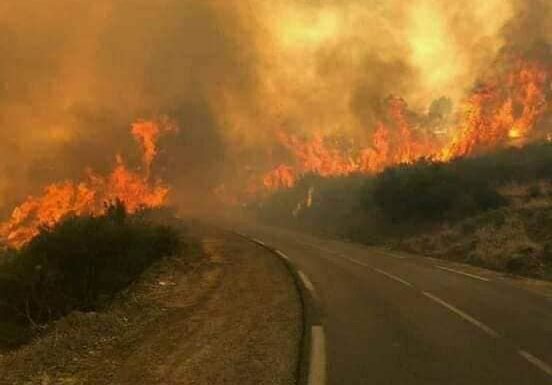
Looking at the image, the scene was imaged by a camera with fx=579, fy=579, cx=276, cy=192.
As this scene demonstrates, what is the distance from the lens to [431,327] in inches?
379

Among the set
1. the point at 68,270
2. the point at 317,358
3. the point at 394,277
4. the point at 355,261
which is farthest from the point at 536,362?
the point at 355,261

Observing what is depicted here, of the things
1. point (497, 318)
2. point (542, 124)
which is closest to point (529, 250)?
point (497, 318)

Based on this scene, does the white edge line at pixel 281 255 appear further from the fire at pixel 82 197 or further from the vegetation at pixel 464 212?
the fire at pixel 82 197

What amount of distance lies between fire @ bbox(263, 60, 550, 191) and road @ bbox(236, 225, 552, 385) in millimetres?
28557

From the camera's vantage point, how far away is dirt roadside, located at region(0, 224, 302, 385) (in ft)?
22.6

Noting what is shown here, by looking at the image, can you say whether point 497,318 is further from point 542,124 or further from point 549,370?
point 542,124

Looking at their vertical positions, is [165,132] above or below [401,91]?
below

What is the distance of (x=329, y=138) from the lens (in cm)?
7950

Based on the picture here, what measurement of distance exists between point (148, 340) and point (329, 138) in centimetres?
7218

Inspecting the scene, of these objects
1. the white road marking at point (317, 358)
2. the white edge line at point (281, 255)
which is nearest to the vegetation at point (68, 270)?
the white edge line at point (281, 255)

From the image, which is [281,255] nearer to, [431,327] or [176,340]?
[431,327]

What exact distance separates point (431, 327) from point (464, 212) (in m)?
21.8

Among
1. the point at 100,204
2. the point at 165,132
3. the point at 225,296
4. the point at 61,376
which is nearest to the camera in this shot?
the point at 61,376

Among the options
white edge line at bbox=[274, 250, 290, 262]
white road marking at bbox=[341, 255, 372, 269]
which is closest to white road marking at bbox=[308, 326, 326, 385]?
white road marking at bbox=[341, 255, 372, 269]
